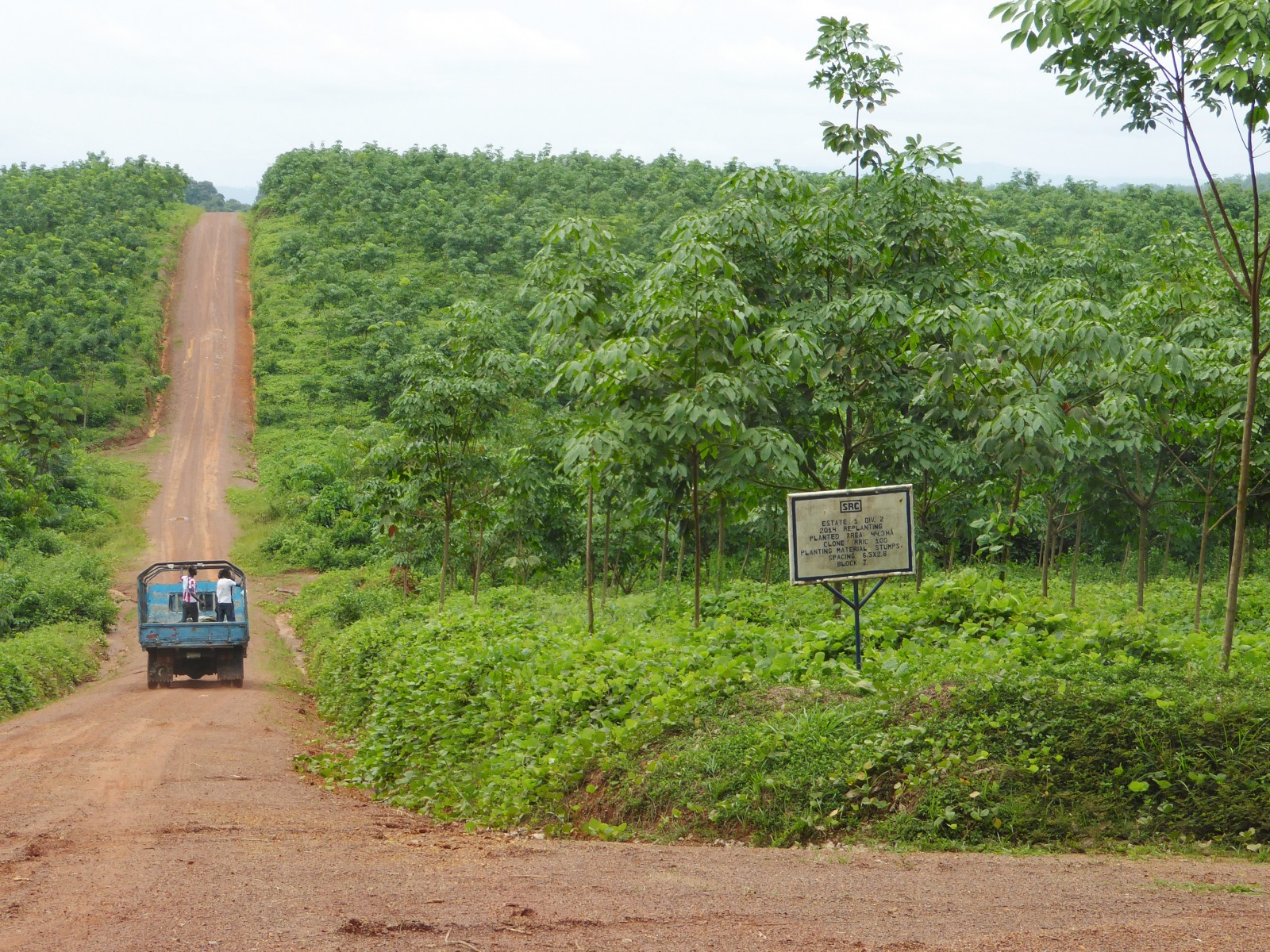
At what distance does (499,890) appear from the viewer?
19.1 feet

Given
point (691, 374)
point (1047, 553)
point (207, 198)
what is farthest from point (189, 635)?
point (207, 198)

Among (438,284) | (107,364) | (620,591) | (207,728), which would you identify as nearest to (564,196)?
(438,284)

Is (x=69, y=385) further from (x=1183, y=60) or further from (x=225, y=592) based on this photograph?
(x=1183, y=60)

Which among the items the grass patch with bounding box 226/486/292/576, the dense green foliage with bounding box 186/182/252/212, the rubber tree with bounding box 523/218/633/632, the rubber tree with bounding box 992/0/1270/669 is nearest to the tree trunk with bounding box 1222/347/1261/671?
the rubber tree with bounding box 992/0/1270/669

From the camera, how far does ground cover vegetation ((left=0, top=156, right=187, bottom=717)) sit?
75.8 ft

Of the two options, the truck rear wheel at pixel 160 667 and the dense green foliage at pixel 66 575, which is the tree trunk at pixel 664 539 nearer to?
the truck rear wheel at pixel 160 667

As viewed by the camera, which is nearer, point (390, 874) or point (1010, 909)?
point (1010, 909)

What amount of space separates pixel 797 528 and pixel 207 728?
911 centimetres

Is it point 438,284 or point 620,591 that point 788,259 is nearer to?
point 620,591

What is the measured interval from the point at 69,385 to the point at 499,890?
49.0 meters

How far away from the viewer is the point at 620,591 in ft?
80.6

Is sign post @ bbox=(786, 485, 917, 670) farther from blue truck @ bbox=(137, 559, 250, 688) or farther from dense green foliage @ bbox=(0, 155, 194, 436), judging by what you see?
dense green foliage @ bbox=(0, 155, 194, 436)

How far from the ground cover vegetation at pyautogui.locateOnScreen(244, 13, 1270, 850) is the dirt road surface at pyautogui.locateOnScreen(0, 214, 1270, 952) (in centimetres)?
62


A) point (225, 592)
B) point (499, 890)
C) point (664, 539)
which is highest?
point (664, 539)
